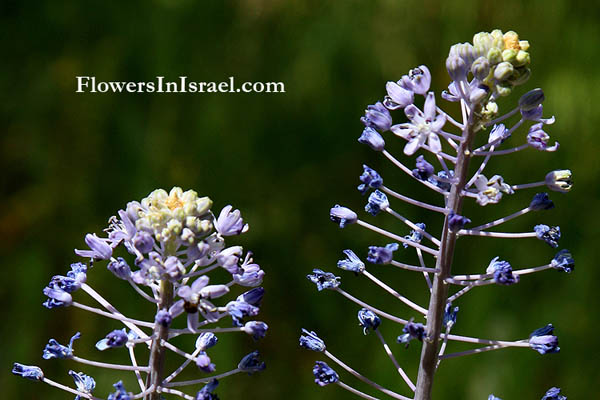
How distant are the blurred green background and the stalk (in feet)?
5.73

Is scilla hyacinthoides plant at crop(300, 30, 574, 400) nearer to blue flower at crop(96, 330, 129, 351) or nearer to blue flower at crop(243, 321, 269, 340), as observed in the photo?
blue flower at crop(243, 321, 269, 340)

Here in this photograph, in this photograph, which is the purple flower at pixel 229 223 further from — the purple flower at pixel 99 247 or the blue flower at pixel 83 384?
the blue flower at pixel 83 384

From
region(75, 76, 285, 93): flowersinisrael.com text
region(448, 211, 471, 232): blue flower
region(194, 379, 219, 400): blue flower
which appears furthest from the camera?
region(75, 76, 285, 93): flowersinisrael.com text

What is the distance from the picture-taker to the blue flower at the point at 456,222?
1228 mm

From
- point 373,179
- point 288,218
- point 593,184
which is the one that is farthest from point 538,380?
point 373,179

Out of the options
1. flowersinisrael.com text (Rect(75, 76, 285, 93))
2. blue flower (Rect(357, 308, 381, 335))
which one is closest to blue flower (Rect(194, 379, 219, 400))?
blue flower (Rect(357, 308, 381, 335))

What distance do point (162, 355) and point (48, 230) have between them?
2.35m

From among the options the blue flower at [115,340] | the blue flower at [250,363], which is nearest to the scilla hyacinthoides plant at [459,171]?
the blue flower at [250,363]

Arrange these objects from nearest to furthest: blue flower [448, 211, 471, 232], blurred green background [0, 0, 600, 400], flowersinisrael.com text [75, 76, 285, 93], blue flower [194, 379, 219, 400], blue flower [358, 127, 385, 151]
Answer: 1. blue flower [194, 379, 219, 400]
2. blue flower [448, 211, 471, 232]
3. blue flower [358, 127, 385, 151]
4. blurred green background [0, 0, 600, 400]
5. flowersinisrael.com text [75, 76, 285, 93]

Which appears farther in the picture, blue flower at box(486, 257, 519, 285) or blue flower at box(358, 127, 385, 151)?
blue flower at box(358, 127, 385, 151)

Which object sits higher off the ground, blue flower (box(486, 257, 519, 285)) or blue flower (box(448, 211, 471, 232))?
blue flower (box(448, 211, 471, 232))

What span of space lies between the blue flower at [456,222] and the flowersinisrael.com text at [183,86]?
85.0 inches

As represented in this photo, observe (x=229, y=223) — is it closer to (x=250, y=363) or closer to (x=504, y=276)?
(x=250, y=363)

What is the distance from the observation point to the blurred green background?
10.5ft
